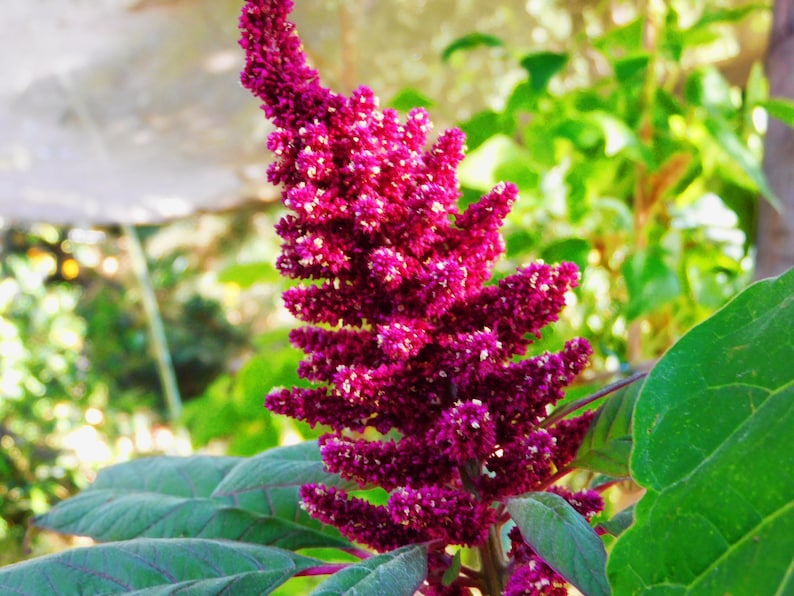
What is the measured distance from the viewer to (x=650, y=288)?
2.40 feet

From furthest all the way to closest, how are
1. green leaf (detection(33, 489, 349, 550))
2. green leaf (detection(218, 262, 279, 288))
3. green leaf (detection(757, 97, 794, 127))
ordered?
green leaf (detection(218, 262, 279, 288)) < green leaf (detection(757, 97, 794, 127)) < green leaf (detection(33, 489, 349, 550))

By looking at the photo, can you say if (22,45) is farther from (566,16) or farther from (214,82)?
(566,16)

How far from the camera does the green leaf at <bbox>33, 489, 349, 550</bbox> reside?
1.38 ft

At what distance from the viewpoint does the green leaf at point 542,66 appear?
2.65 feet

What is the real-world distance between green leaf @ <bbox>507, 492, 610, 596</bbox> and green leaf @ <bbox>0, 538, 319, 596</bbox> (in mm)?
123

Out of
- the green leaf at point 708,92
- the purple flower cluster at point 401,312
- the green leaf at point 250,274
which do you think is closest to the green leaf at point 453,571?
the purple flower cluster at point 401,312

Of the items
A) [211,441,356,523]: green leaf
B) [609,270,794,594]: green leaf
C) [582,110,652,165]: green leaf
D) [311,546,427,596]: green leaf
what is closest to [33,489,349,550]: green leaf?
[211,441,356,523]: green leaf

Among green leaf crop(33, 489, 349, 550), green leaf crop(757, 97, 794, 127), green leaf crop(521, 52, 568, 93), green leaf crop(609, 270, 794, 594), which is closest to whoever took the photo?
green leaf crop(609, 270, 794, 594)

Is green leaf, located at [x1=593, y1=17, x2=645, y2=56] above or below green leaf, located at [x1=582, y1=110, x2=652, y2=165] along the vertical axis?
above

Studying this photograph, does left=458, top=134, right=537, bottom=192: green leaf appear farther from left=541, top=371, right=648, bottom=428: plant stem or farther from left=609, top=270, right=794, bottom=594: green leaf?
left=609, top=270, right=794, bottom=594: green leaf

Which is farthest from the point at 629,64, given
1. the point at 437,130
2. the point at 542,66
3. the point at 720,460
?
the point at 437,130

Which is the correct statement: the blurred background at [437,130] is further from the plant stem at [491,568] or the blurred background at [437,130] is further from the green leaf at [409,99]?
the plant stem at [491,568]

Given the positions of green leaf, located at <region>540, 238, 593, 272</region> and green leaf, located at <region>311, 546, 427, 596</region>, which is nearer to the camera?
green leaf, located at <region>311, 546, 427, 596</region>

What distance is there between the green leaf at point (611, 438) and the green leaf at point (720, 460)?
110 millimetres
